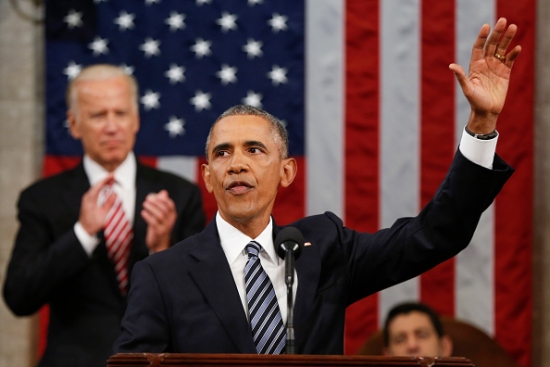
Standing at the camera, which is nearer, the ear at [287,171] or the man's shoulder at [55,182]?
the ear at [287,171]

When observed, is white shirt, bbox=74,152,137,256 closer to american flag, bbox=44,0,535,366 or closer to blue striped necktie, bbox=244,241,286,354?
american flag, bbox=44,0,535,366

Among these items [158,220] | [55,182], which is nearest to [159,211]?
[158,220]

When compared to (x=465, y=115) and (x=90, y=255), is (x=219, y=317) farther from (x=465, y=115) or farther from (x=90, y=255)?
(x=465, y=115)

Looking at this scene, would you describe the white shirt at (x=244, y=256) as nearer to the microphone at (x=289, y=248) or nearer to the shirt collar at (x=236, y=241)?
the shirt collar at (x=236, y=241)

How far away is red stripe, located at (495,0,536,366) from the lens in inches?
A: 215

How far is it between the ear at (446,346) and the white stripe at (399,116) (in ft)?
1.72

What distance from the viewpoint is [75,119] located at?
5.02 meters

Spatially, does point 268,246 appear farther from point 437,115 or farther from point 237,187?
point 437,115

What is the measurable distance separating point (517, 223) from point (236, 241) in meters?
3.16

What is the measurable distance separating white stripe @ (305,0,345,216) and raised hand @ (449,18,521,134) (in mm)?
2864

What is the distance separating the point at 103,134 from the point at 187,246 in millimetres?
2261

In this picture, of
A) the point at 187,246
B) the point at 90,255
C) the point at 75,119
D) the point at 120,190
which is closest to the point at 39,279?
the point at 90,255

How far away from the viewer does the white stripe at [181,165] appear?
5500mm

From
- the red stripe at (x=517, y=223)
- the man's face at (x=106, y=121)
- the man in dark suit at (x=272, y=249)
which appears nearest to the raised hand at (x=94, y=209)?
the man's face at (x=106, y=121)
